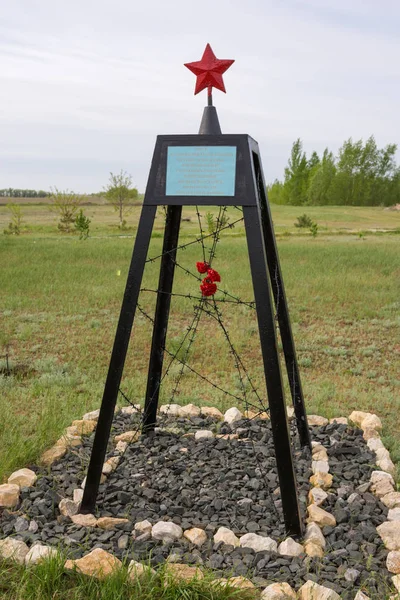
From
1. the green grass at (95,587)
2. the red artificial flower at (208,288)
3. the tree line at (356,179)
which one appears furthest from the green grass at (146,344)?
the tree line at (356,179)

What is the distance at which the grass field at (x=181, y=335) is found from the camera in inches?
199

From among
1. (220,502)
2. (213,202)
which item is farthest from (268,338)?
(220,502)

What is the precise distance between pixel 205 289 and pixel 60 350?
3677 mm

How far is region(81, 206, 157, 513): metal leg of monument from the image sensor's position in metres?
3.17

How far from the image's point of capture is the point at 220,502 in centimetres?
340

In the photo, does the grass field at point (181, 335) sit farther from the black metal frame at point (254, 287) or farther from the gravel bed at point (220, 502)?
the black metal frame at point (254, 287)

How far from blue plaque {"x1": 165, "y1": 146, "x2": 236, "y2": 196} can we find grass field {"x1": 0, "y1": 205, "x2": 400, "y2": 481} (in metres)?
2.08

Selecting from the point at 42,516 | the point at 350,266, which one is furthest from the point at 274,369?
the point at 350,266

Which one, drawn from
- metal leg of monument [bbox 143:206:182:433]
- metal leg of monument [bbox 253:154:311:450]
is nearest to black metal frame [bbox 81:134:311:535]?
metal leg of monument [bbox 253:154:311:450]

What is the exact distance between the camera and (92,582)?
2723 mm

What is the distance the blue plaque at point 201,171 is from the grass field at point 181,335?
2.08 metres

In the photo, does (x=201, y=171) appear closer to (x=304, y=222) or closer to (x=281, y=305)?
(x=281, y=305)

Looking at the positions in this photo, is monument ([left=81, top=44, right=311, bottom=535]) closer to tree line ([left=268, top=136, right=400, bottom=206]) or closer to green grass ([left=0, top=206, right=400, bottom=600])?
green grass ([left=0, top=206, right=400, bottom=600])

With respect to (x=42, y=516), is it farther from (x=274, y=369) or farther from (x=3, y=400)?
(x=3, y=400)
